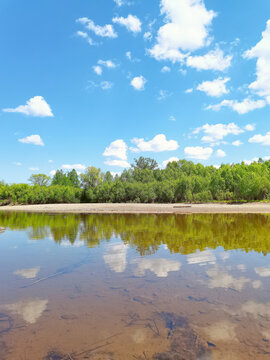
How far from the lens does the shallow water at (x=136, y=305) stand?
16.4 feet

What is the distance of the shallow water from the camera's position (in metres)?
4.99

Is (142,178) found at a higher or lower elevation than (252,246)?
higher

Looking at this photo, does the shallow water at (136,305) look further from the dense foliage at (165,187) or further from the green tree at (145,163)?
the green tree at (145,163)

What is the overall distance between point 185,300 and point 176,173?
91.9 m

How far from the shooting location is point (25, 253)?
45.9ft

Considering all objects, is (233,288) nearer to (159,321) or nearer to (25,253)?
(159,321)

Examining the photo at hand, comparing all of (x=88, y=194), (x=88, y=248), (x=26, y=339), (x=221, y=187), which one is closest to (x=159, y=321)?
(x=26, y=339)

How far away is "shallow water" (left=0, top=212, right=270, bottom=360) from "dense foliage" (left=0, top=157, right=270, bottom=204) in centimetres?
5818

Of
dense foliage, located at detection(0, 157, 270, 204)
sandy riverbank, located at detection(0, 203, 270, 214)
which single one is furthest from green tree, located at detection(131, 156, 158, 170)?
sandy riverbank, located at detection(0, 203, 270, 214)

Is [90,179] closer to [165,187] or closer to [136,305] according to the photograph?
[165,187]

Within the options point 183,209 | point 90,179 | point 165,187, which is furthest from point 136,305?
point 90,179

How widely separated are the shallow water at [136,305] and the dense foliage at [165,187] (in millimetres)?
58175

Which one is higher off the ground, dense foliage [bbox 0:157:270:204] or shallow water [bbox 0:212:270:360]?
dense foliage [bbox 0:157:270:204]

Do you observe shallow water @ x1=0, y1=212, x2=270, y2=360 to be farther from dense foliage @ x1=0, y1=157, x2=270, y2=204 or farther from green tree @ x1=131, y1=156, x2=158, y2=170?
green tree @ x1=131, y1=156, x2=158, y2=170
